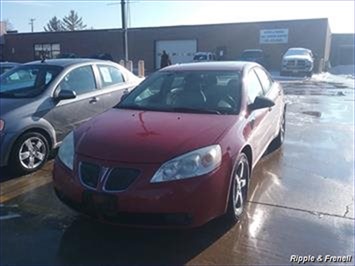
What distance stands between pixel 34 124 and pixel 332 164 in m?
4.40

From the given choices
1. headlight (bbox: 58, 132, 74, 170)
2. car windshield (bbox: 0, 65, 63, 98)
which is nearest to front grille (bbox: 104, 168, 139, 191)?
headlight (bbox: 58, 132, 74, 170)

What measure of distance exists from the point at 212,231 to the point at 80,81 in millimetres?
3818

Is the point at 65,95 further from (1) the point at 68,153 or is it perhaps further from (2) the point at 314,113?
(2) the point at 314,113

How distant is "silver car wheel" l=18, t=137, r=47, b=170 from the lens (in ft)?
18.9

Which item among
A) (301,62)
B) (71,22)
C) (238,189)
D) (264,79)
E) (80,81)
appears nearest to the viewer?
(238,189)

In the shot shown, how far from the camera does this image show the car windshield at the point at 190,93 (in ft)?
15.4

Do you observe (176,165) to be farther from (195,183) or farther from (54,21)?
(54,21)

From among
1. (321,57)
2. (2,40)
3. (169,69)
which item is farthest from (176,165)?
(2,40)

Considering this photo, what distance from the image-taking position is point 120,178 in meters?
3.55

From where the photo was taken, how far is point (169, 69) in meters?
5.62

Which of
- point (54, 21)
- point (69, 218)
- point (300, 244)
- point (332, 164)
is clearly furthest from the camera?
point (54, 21)

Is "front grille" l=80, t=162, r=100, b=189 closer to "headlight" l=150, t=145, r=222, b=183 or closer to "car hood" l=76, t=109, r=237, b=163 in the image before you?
"car hood" l=76, t=109, r=237, b=163

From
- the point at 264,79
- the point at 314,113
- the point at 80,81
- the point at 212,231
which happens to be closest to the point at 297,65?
the point at 314,113

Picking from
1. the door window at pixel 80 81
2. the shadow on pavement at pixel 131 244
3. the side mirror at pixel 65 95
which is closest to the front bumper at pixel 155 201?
the shadow on pavement at pixel 131 244
